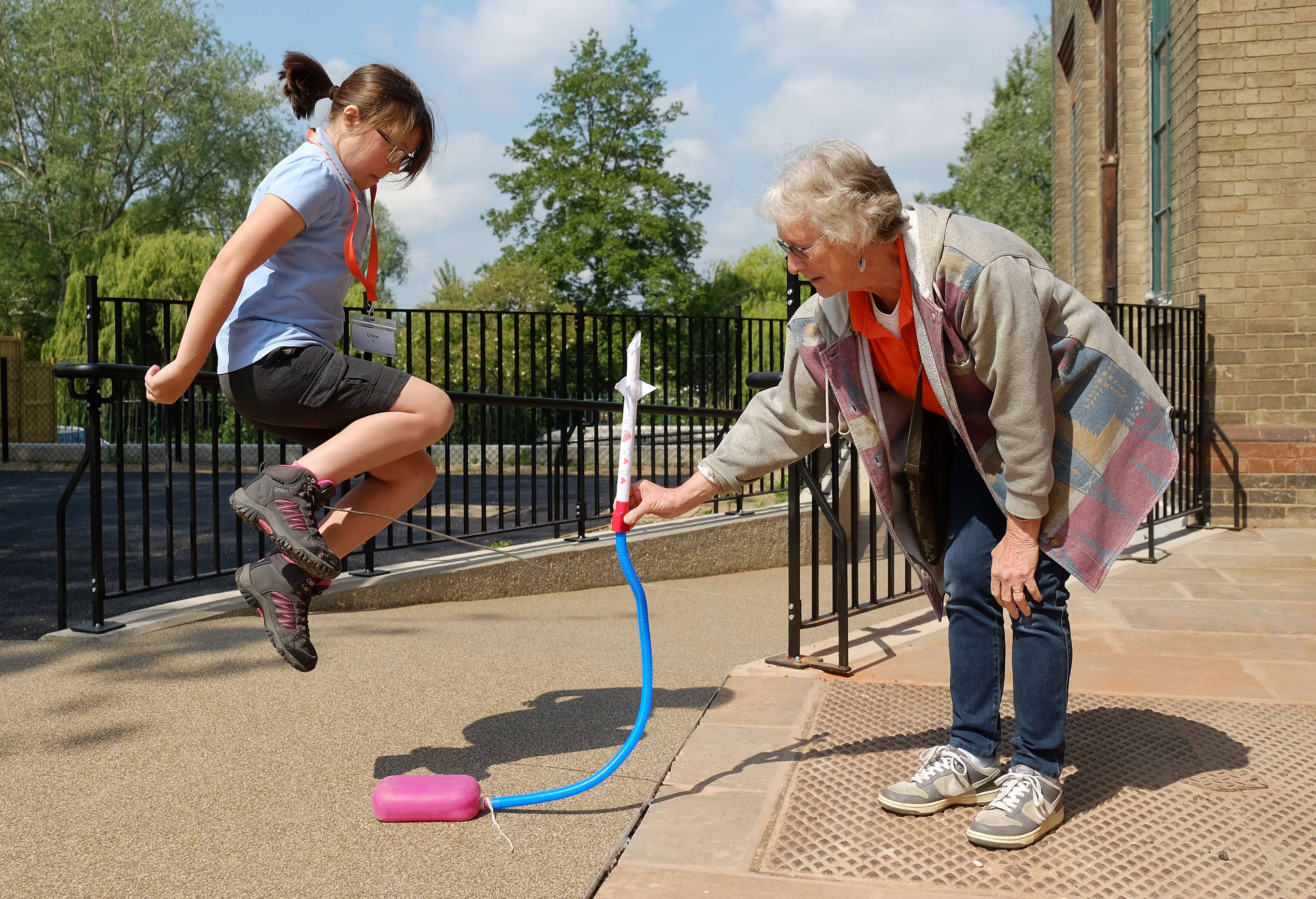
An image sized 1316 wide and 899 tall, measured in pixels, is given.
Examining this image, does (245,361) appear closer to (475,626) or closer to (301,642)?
(301,642)

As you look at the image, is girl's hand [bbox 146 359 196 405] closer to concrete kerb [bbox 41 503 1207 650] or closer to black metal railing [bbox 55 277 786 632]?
black metal railing [bbox 55 277 786 632]

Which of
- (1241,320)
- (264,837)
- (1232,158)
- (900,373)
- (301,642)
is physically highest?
(1232,158)

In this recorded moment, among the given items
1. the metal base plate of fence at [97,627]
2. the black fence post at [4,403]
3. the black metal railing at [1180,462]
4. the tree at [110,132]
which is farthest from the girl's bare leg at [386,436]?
the tree at [110,132]

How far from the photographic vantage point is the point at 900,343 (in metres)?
2.62

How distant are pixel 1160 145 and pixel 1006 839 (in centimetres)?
967

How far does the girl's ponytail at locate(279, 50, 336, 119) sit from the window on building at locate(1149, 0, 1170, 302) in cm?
857

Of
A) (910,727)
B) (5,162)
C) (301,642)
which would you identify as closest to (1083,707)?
(910,727)

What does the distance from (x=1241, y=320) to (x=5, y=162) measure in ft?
115

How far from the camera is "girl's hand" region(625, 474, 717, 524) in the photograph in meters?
2.78

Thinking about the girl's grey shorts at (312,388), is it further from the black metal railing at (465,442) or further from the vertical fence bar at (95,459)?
the vertical fence bar at (95,459)

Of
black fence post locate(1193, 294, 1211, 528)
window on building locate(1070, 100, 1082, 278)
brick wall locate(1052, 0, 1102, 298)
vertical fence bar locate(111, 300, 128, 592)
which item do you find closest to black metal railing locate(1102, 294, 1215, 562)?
black fence post locate(1193, 294, 1211, 528)

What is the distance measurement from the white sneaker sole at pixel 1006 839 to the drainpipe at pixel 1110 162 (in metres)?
9.73

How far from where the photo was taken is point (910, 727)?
330 centimetres

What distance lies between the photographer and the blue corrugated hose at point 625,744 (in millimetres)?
2672
